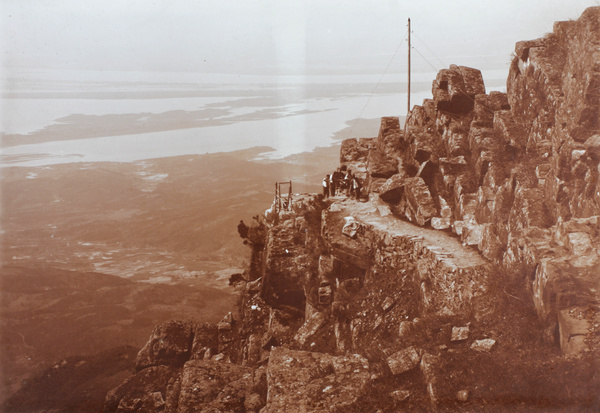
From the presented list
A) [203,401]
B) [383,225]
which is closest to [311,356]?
[203,401]

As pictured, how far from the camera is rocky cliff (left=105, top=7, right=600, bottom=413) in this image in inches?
404

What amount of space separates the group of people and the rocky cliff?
0.81 meters

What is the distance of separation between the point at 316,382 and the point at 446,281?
5246mm

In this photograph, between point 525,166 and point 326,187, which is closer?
point 525,166

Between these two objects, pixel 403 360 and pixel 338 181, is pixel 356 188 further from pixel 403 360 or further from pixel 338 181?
pixel 403 360

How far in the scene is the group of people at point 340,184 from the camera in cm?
2400

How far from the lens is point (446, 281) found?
1368cm

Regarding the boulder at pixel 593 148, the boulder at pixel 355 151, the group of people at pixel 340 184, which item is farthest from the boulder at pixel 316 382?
the boulder at pixel 355 151

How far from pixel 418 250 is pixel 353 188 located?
8.36 metres

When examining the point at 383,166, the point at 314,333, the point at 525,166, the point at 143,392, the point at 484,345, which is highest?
the point at 525,166

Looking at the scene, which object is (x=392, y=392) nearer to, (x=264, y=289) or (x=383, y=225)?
(x=383, y=225)

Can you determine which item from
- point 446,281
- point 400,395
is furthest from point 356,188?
point 400,395

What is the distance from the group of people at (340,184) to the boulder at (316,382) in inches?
497

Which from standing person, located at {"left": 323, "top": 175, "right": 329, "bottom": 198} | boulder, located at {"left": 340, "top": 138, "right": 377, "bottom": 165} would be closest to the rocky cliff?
standing person, located at {"left": 323, "top": 175, "right": 329, "bottom": 198}
